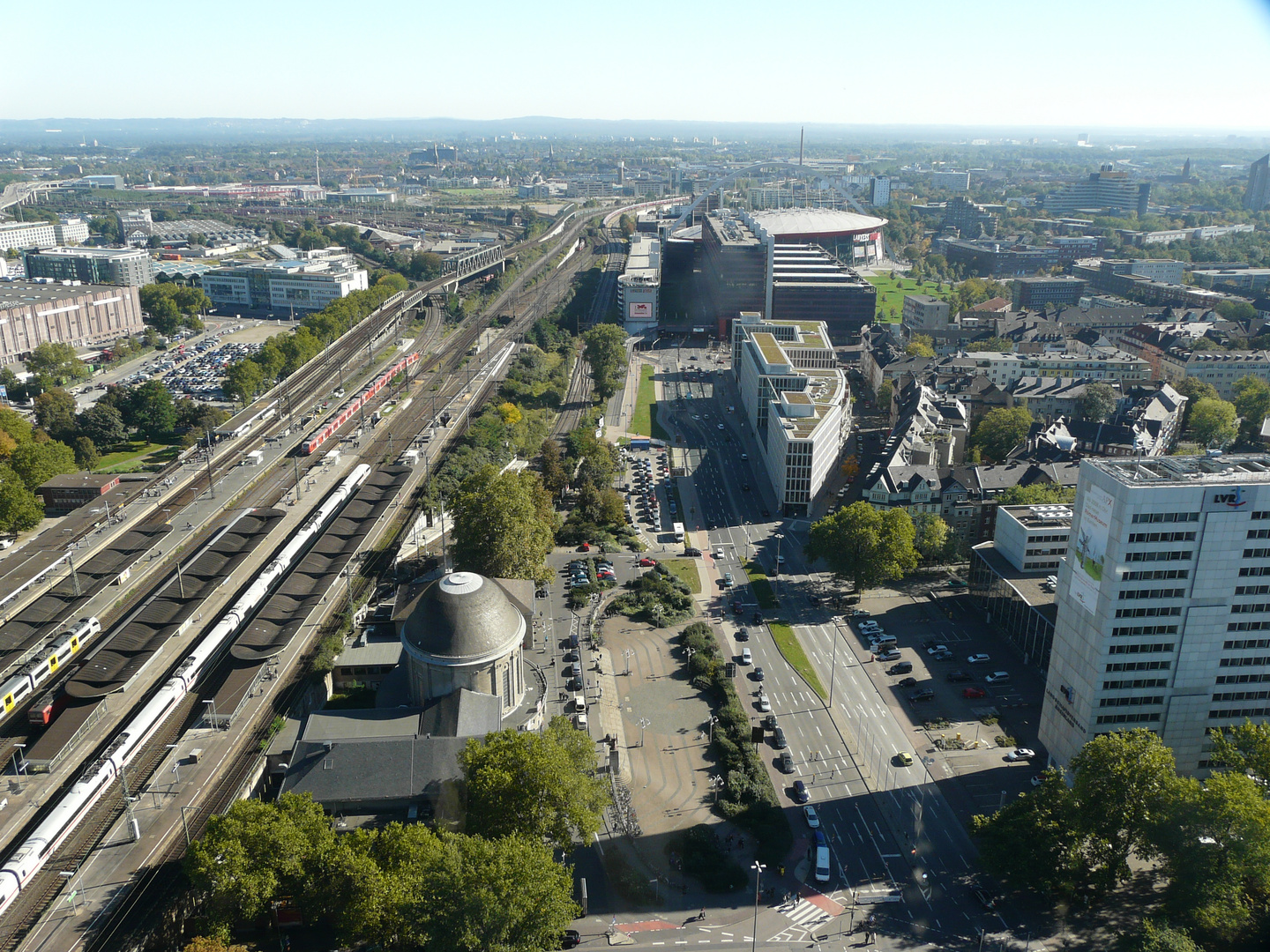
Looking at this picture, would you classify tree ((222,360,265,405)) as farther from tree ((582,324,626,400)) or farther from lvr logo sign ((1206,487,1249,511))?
lvr logo sign ((1206,487,1249,511))

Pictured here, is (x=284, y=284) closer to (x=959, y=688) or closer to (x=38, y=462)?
(x=38, y=462)

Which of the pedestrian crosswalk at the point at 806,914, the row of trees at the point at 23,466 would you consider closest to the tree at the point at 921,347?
the pedestrian crosswalk at the point at 806,914

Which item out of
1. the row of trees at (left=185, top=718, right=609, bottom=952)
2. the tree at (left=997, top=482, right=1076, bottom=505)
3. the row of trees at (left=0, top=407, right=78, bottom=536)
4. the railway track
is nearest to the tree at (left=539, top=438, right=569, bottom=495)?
the railway track

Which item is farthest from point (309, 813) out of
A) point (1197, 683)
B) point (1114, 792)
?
point (1197, 683)

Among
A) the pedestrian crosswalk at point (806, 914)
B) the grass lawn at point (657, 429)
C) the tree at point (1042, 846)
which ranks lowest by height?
the pedestrian crosswalk at point (806, 914)

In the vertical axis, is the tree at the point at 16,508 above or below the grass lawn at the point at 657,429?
above

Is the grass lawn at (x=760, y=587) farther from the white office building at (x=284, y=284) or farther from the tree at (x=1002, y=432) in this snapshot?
the white office building at (x=284, y=284)
